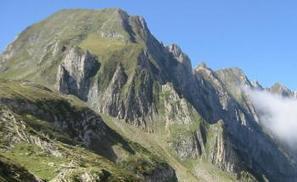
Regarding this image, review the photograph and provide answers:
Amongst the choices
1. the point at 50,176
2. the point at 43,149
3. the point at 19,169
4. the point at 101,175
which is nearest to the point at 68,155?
the point at 43,149

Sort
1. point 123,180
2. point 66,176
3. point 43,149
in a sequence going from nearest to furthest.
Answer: point 66,176 < point 43,149 < point 123,180

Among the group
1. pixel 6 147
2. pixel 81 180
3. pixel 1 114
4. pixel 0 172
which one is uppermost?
pixel 1 114

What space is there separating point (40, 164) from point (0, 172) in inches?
1849

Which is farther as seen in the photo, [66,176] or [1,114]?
[1,114]

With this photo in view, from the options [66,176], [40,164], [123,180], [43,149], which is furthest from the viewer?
[123,180]

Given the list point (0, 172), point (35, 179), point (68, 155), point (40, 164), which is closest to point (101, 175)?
point (40, 164)

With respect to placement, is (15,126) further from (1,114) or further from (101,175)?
(101,175)

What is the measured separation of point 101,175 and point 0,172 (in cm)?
5583

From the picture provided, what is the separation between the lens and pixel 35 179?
122m

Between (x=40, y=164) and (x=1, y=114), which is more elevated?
(x=1, y=114)

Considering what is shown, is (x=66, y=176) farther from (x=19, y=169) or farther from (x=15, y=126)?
(x=15, y=126)

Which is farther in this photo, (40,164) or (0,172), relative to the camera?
(40,164)

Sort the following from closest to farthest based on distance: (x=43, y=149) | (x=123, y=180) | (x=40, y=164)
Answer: (x=40, y=164) < (x=43, y=149) < (x=123, y=180)

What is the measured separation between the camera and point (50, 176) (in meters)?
149
